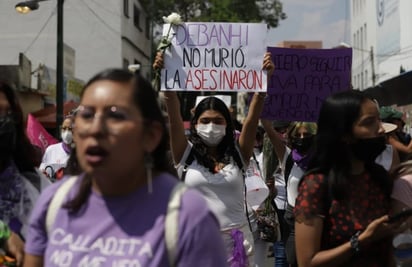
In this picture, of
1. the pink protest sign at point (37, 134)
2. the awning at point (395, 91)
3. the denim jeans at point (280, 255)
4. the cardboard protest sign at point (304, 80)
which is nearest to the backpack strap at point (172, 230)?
the cardboard protest sign at point (304, 80)

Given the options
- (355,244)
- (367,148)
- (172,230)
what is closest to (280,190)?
(367,148)

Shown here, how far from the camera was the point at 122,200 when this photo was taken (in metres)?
2.16

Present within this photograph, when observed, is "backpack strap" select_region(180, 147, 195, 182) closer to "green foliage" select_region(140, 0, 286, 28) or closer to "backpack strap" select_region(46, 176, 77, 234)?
"backpack strap" select_region(46, 176, 77, 234)

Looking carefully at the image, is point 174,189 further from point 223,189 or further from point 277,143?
point 277,143

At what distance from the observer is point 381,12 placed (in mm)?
28844

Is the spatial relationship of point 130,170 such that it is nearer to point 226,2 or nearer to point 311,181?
point 311,181

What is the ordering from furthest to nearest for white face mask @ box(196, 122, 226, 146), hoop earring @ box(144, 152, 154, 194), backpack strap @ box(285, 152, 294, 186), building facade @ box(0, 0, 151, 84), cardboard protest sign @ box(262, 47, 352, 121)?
building facade @ box(0, 0, 151, 84) → cardboard protest sign @ box(262, 47, 352, 121) → backpack strap @ box(285, 152, 294, 186) → white face mask @ box(196, 122, 226, 146) → hoop earring @ box(144, 152, 154, 194)

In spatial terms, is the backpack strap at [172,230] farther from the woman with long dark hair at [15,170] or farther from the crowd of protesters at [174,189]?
the woman with long dark hair at [15,170]

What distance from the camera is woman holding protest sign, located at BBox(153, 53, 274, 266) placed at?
15.8ft

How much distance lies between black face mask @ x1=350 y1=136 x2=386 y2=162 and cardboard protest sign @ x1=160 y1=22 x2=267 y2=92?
9.26 ft

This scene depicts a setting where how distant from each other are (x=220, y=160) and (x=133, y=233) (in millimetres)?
2955

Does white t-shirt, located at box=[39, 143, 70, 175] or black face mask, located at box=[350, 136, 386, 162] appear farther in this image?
white t-shirt, located at box=[39, 143, 70, 175]

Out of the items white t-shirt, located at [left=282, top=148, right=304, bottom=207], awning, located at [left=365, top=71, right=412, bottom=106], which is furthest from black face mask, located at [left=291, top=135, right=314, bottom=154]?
awning, located at [left=365, top=71, right=412, bottom=106]

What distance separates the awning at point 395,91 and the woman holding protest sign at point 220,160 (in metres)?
11.4
